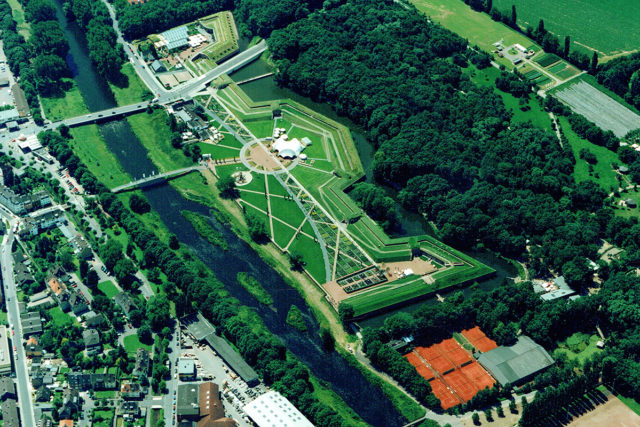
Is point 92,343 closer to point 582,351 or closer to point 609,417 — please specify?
point 582,351

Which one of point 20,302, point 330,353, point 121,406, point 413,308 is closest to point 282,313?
point 330,353

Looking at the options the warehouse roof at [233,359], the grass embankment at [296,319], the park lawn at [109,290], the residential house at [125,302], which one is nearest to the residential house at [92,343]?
the residential house at [125,302]

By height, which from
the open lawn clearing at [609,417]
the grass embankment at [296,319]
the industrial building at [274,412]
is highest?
the grass embankment at [296,319]

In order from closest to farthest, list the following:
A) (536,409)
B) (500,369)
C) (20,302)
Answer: (536,409)
(500,369)
(20,302)

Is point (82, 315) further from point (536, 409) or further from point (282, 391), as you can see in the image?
point (536, 409)

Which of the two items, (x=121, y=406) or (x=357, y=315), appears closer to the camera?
(x=121, y=406)

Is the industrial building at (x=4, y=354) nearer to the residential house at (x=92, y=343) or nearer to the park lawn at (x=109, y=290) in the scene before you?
the residential house at (x=92, y=343)

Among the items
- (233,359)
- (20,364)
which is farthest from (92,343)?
(233,359)
